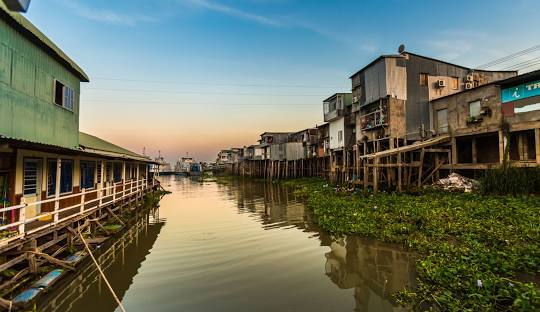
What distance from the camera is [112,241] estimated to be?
12.5m

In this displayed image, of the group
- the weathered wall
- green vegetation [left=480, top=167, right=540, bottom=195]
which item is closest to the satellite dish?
green vegetation [left=480, top=167, right=540, bottom=195]

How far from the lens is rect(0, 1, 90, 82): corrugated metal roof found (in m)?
10.3

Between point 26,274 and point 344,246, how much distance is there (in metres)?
9.98

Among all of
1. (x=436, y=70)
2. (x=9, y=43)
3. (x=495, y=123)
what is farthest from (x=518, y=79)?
(x=9, y=43)

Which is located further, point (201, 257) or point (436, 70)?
point (436, 70)

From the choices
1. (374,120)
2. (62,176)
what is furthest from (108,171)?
(374,120)

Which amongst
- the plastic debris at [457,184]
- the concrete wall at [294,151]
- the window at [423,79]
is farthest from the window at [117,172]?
the concrete wall at [294,151]

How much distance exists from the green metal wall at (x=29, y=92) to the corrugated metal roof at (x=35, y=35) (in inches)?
8.4

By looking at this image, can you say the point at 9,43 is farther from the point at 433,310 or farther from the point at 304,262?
the point at 433,310

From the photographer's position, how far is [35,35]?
11.5m

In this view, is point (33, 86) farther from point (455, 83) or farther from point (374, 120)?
point (455, 83)

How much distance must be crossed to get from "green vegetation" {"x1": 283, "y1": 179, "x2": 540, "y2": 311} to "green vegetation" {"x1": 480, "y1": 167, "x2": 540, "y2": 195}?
1005 millimetres

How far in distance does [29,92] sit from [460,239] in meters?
17.5

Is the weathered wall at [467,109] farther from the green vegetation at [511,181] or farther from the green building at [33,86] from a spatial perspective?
the green building at [33,86]
